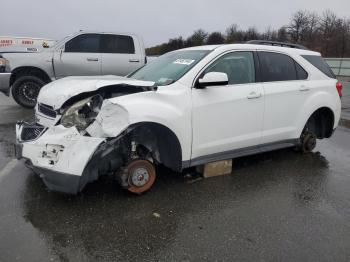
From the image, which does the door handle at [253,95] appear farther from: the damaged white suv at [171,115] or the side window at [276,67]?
the side window at [276,67]

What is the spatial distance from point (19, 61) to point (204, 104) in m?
6.70

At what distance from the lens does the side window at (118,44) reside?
976 cm

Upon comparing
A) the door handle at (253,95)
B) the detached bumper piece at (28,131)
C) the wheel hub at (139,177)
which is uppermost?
the door handle at (253,95)

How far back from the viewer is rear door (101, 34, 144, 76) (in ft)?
31.9

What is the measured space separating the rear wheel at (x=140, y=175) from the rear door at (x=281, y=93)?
1786 millimetres

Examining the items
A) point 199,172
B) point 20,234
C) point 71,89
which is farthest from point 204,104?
point 20,234

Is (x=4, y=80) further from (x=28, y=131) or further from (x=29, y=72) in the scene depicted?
(x=28, y=131)

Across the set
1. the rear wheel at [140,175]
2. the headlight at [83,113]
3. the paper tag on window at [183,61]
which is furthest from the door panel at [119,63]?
the rear wheel at [140,175]

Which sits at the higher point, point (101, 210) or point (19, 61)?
point (19, 61)

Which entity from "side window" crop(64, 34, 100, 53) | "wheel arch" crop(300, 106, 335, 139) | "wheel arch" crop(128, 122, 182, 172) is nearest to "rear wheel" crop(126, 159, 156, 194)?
"wheel arch" crop(128, 122, 182, 172)

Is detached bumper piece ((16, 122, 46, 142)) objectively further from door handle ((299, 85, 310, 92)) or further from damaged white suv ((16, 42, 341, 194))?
door handle ((299, 85, 310, 92))

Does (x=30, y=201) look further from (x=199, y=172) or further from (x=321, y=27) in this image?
(x=321, y=27)

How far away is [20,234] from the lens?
3.15m

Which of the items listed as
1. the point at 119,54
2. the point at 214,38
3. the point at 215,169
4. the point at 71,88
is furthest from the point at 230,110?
the point at 214,38
